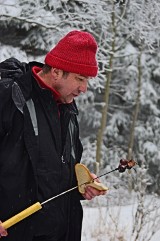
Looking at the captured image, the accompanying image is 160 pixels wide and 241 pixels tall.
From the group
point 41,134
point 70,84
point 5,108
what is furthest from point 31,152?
point 70,84

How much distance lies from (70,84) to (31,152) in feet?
1.28

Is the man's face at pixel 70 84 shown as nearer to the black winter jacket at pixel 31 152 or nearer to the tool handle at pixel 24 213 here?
the black winter jacket at pixel 31 152

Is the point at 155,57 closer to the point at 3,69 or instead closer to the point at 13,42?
the point at 13,42

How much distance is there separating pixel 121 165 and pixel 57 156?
1.10 ft

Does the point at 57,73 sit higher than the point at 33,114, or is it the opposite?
the point at 57,73

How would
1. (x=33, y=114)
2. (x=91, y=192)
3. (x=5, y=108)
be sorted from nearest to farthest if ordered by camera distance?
(x=5, y=108), (x=33, y=114), (x=91, y=192)

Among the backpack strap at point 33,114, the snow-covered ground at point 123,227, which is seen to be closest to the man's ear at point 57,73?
the backpack strap at point 33,114

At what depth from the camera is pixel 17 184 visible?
224 cm

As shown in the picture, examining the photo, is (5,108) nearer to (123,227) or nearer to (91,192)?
(91,192)

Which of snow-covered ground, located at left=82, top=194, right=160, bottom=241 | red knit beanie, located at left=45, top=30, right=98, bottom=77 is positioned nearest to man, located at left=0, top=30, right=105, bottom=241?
red knit beanie, located at left=45, top=30, right=98, bottom=77

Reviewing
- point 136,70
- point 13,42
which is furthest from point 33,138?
point 136,70

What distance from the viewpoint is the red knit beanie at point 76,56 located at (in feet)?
7.65

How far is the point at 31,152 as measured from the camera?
2.22m

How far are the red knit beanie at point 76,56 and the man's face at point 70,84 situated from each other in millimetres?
28
